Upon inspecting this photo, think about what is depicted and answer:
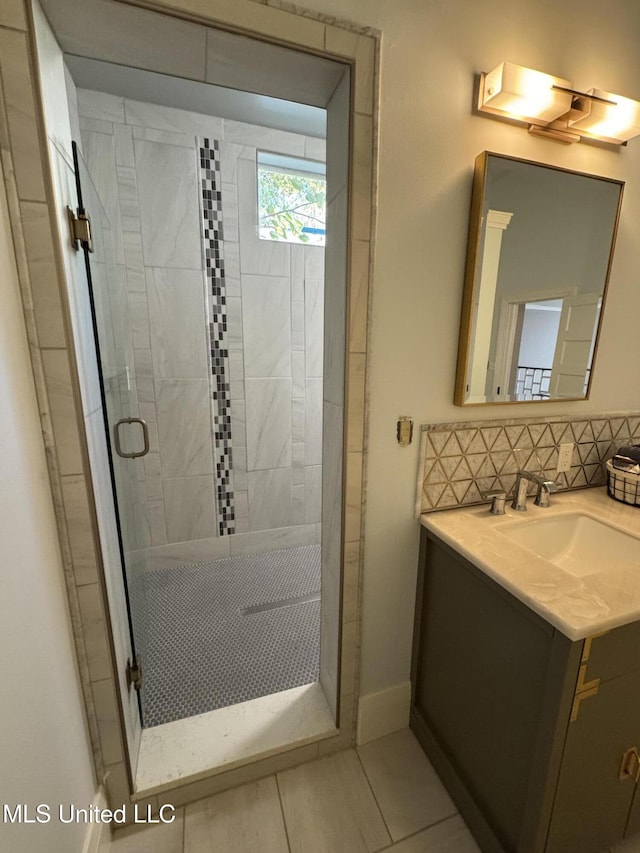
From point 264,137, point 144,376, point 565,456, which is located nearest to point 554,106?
point 565,456

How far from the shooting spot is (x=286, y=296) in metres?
2.38

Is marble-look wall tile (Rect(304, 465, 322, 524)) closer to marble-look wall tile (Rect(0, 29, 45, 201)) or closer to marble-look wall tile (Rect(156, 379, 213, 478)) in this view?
marble-look wall tile (Rect(156, 379, 213, 478))

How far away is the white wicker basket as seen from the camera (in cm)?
136

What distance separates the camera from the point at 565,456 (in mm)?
1469

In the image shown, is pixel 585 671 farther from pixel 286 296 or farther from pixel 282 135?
pixel 282 135

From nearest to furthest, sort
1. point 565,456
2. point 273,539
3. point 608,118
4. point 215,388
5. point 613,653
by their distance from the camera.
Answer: point 613,653, point 608,118, point 565,456, point 215,388, point 273,539

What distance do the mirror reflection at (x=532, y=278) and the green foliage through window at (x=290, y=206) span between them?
4.44 ft

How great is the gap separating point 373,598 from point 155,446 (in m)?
1.60

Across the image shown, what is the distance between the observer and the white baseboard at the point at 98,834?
101 cm

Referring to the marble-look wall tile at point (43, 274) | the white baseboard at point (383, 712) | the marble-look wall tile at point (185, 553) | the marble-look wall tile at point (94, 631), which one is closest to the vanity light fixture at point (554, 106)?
the marble-look wall tile at point (43, 274)

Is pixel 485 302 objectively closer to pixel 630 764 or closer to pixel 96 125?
pixel 630 764

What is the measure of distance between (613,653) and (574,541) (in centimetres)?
51

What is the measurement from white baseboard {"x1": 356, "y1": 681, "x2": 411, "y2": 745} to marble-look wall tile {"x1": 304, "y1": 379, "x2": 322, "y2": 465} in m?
1.50

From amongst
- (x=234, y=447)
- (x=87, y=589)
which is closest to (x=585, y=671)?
(x=87, y=589)
